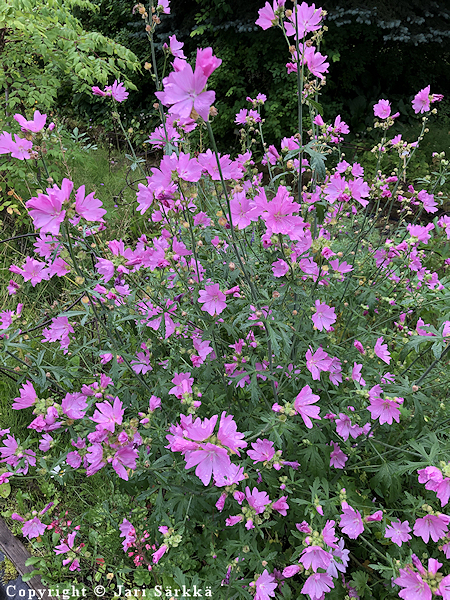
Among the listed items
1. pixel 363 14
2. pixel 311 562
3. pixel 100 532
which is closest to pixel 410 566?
pixel 311 562

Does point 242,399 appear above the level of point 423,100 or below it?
below

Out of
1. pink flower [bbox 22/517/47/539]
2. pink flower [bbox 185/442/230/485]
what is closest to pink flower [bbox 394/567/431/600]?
pink flower [bbox 185/442/230/485]

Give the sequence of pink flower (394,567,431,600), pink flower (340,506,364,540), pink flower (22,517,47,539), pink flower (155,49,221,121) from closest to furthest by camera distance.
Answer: pink flower (155,49,221,121) → pink flower (394,567,431,600) → pink flower (340,506,364,540) → pink flower (22,517,47,539)

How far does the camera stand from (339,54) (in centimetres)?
525

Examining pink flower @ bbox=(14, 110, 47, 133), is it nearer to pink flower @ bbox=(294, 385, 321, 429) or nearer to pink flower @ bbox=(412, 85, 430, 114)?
pink flower @ bbox=(294, 385, 321, 429)

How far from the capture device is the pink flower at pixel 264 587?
1620 millimetres

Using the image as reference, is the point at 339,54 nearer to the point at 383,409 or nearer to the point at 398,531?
the point at 383,409

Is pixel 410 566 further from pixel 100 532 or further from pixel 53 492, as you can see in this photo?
pixel 53 492

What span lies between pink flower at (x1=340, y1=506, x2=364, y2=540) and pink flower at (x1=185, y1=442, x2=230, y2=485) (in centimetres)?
77

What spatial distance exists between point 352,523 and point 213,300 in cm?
113

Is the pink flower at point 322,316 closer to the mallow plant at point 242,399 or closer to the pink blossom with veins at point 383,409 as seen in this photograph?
the mallow plant at point 242,399

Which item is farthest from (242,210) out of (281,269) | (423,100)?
(423,100)

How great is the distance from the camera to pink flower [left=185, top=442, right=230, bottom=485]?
48.7 inches

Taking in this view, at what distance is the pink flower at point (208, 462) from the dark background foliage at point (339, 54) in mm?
5301
